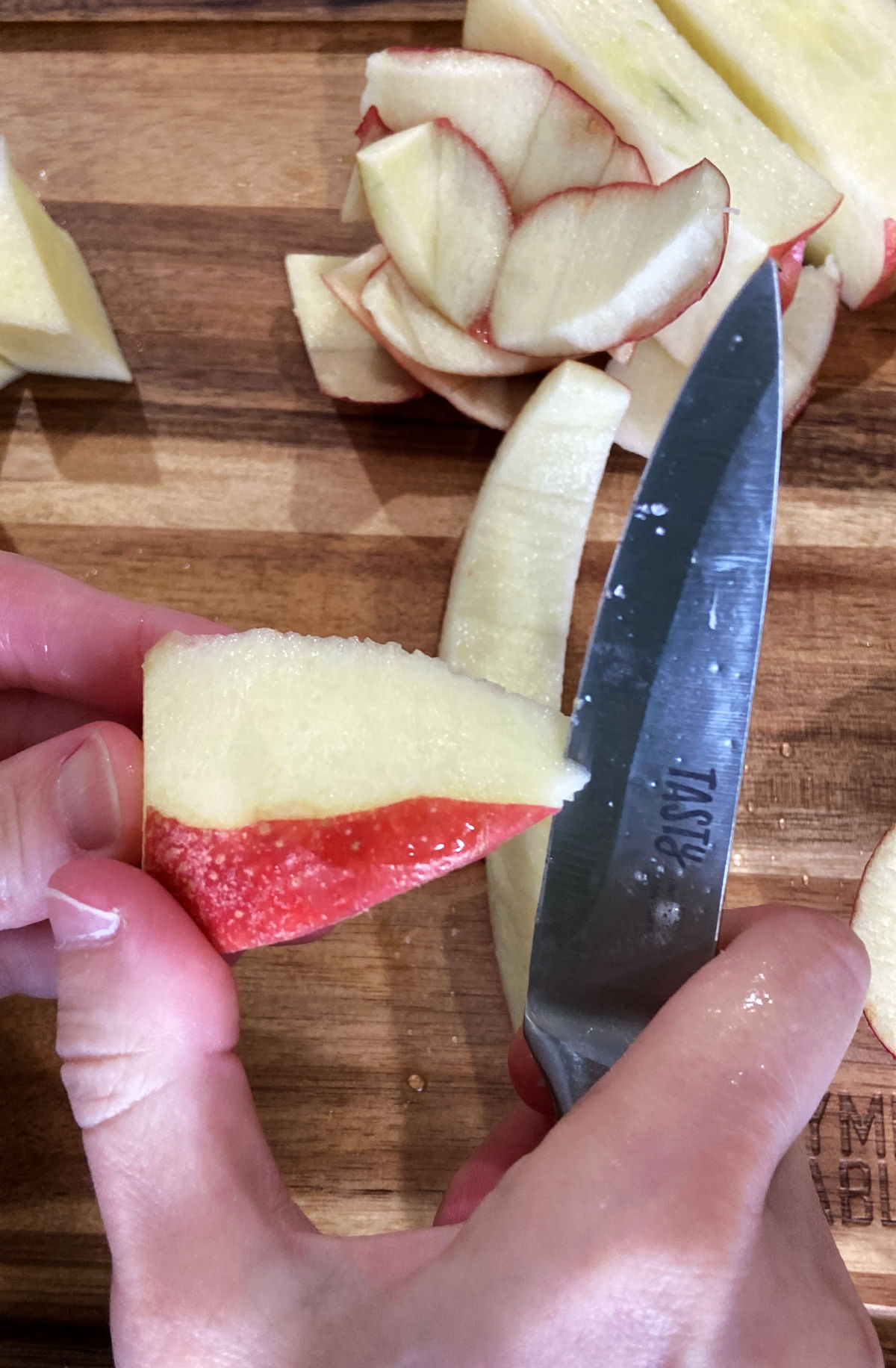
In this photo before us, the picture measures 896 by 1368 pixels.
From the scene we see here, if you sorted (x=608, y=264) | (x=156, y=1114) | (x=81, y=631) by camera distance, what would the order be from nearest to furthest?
(x=156, y=1114), (x=81, y=631), (x=608, y=264)

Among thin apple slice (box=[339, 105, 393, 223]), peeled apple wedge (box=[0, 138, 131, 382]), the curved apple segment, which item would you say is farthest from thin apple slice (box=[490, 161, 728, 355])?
the curved apple segment

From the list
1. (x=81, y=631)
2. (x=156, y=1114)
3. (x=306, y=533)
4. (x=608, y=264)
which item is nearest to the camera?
(x=156, y=1114)

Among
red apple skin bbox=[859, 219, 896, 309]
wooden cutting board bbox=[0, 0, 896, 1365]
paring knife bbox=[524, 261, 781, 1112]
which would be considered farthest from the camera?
red apple skin bbox=[859, 219, 896, 309]

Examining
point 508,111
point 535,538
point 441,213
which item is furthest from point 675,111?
point 535,538

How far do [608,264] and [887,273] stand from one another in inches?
16.1

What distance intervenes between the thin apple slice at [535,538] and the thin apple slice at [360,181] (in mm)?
391

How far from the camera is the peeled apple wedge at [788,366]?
1200 millimetres

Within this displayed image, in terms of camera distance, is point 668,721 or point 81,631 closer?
point 668,721

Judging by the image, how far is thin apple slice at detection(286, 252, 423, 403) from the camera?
123 cm

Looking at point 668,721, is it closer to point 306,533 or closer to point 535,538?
point 535,538

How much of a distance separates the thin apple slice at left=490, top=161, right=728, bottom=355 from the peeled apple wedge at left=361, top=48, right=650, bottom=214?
84mm

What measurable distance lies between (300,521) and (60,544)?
1.12 feet

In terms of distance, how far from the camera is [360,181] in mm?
1200

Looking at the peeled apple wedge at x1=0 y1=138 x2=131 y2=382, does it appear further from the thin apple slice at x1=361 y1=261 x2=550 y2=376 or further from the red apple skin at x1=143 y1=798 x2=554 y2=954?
the red apple skin at x1=143 y1=798 x2=554 y2=954
